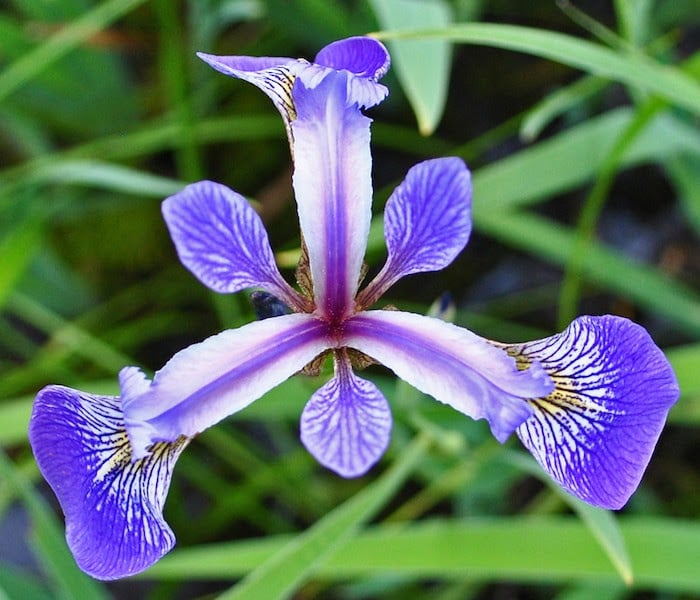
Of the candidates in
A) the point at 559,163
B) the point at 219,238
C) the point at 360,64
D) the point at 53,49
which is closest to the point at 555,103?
the point at 559,163

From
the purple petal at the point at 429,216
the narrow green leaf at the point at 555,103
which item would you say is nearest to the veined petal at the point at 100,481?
the purple petal at the point at 429,216

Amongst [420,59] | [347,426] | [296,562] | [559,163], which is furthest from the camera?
[559,163]

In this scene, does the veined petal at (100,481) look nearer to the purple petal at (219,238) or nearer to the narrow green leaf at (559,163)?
the purple petal at (219,238)

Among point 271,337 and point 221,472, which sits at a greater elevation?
point 271,337

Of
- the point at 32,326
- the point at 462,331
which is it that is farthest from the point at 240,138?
the point at 462,331

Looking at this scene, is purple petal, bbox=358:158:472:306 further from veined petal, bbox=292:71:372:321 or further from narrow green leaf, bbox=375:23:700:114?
narrow green leaf, bbox=375:23:700:114

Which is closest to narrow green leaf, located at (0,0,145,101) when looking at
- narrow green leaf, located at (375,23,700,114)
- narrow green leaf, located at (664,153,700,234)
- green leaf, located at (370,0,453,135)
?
green leaf, located at (370,0,453,135)

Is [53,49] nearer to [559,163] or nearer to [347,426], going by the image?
[559,163]

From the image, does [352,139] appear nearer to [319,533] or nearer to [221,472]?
[319,533]
